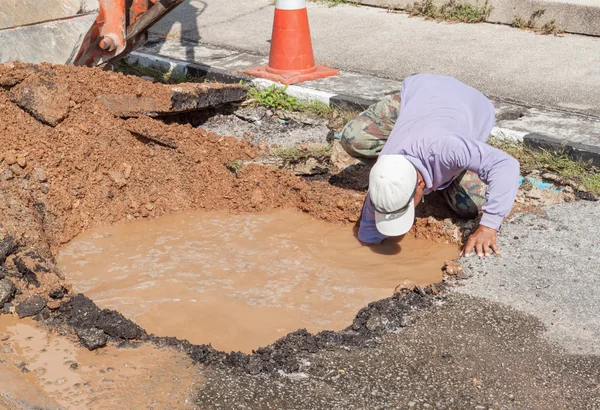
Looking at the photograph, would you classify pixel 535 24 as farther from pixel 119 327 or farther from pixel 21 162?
pixel 119 327

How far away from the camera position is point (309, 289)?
4.12 m

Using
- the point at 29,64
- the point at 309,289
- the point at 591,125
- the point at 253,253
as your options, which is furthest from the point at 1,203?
the point at 591,125

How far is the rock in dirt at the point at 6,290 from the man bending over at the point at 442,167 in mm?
1872

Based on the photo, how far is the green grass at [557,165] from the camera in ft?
15.7

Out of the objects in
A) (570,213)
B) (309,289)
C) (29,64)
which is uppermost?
(29,64)

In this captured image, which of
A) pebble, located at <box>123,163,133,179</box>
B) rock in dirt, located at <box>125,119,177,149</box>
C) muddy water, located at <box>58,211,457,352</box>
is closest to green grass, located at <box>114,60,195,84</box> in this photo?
rock in dirt, located at <box>125,119,177,149</box>

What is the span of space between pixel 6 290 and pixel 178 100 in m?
2.07

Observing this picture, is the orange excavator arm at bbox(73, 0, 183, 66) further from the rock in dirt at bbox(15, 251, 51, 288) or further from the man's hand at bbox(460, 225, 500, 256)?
the man's hand at bbox(460, 225, 500, 256)

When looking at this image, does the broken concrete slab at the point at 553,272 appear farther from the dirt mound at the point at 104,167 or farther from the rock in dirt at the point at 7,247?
the rock in dirt at the point at 7,247

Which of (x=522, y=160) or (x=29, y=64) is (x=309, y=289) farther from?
(x=29, y=64)

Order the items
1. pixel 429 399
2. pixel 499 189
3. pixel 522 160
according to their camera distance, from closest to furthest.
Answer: pixel 429 399 → pixel 499 189 → pixel 522 160

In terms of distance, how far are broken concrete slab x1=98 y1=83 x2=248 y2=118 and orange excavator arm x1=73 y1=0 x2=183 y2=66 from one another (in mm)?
490

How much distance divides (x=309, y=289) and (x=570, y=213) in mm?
1638

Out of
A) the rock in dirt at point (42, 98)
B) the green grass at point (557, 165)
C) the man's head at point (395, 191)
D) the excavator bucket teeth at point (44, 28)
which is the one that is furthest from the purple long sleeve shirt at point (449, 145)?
the excavator bucket teeth at point (44, 28)
